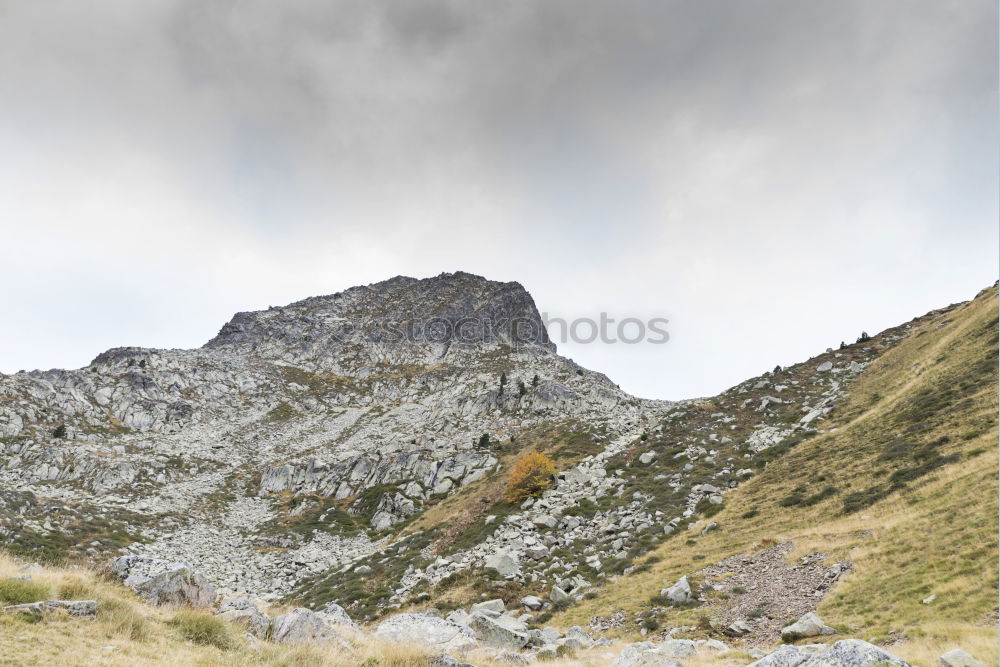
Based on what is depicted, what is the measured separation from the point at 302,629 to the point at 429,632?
18.5ft

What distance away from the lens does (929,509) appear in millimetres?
20422

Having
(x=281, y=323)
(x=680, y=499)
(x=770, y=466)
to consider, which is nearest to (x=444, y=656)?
(x=680, y=499)

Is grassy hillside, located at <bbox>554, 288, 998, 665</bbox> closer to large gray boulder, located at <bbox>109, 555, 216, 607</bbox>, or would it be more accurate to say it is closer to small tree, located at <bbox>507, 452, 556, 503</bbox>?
small tree, located at <bbox>507, 452, 556, 503</bbox>

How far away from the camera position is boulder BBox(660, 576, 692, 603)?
2134cm

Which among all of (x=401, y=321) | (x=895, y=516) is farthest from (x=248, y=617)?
(x=401, y=321)

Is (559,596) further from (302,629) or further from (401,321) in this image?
(401,321)

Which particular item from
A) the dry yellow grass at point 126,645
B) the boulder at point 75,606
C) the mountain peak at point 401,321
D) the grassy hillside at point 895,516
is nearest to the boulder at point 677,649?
the grassy hillside at point 895,516

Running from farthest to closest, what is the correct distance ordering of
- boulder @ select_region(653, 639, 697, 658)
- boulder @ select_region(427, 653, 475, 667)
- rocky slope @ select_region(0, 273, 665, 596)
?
rocky slope @ select_region(0, 273, 665, 596)
boulder @ select_region(653, 639, 697, 658)
boulder @ select_region(427, 653, 475, 667)

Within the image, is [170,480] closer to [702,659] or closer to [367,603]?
[367,603]

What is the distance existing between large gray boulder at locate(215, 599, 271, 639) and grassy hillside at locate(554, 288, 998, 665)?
1531 cm

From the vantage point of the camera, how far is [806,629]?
1464 cm

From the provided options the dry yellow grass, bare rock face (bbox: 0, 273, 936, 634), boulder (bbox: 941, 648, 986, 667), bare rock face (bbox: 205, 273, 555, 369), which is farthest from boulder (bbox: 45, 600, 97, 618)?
bare rock face (bbox: 205, 273, 555, 369)

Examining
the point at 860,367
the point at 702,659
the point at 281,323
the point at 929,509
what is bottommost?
the point at 702,659

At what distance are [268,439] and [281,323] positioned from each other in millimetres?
75465
